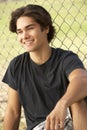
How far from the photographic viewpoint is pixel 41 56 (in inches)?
110

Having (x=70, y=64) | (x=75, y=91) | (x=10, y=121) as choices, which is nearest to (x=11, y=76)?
(x=10, y=121)

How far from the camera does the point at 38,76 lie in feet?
9.39

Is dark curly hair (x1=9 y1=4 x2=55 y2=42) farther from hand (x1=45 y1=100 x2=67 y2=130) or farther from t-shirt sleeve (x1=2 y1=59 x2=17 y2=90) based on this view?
hand (x1=45 y1=100 x2=67 y2=130)

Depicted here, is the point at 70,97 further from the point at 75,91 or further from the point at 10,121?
the point at 10,121

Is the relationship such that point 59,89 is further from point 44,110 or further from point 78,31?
point 78,31

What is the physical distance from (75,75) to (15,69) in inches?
20.4

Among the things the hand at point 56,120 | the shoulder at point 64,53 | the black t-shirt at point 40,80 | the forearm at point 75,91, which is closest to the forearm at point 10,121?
the black t-shirt at point 40,80

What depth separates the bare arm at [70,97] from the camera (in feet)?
7.25

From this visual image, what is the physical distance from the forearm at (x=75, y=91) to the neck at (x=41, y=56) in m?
0.36

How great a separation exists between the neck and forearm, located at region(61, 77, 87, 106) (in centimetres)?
36

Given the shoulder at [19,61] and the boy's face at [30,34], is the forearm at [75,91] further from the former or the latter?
the shoulder at [19,61]

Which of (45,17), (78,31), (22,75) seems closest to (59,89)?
(22,75)

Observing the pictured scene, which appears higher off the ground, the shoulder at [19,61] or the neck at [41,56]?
the neck at [41,56]

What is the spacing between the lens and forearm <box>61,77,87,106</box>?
2.38 m
